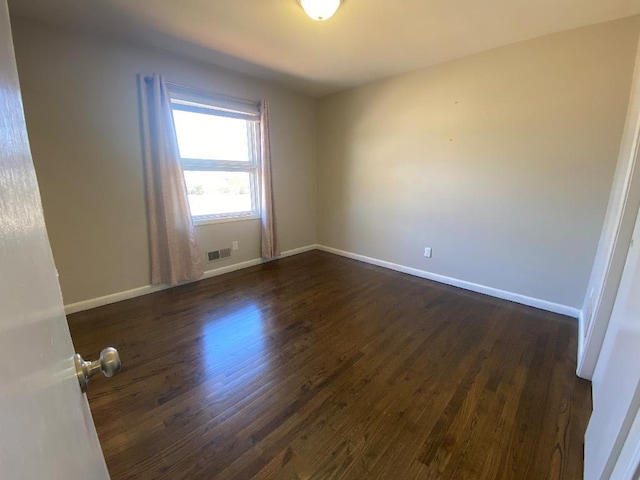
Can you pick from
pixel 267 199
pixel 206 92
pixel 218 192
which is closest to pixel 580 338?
pixel 267 199

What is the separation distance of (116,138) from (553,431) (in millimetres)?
3706

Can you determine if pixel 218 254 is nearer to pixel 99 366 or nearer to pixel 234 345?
pixel 234 345

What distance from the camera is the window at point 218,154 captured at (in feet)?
9.76

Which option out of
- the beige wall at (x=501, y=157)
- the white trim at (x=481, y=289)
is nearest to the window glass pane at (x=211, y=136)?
the beige wall at (x=501, y=157)

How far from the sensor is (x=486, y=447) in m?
1.31

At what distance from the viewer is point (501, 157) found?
2635mm

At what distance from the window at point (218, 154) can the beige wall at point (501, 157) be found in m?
1.38

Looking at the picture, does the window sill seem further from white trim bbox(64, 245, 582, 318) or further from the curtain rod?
the curtain rod

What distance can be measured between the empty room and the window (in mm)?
26

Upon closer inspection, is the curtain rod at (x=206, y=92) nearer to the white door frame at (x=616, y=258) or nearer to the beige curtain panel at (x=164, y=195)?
the beige curtain panel at (x=164, y=195)

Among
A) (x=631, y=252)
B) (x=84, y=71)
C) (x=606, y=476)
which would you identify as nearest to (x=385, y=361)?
(x=606, y=476)

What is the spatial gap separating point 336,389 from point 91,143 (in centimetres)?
279

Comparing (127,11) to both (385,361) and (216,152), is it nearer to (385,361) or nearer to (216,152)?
(216,152)

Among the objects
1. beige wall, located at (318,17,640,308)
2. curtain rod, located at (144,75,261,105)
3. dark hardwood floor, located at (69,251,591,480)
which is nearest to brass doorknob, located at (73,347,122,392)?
dark hardwood floor, located at (69,251,591,480)
